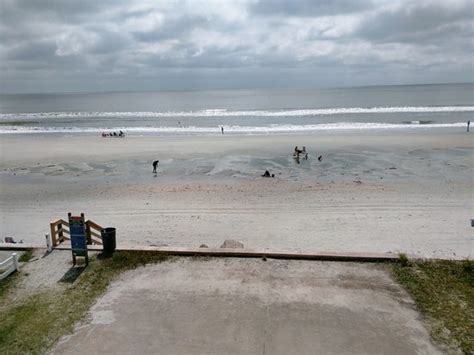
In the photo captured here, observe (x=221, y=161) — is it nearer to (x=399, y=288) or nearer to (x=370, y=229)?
(x=370, y=229)

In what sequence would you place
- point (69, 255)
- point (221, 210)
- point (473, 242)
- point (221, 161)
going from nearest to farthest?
point (69, 255) → point (473, 242) → point (221, 210) → point (221, 161)

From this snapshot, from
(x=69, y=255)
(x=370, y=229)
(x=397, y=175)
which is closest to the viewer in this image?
(x=69, y=255)

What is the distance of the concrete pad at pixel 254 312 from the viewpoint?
21.3 ft

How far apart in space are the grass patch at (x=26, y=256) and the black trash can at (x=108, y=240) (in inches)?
74.8

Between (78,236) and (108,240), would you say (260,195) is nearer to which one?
(108,240)

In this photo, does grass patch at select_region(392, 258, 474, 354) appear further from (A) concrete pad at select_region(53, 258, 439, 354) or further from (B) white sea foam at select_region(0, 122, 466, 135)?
(B) white sea foam at select_region(0, 122, 466, 135)

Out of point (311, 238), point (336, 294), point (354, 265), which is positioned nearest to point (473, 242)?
point (311, 238)

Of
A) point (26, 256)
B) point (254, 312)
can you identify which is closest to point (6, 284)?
point (26, 256)

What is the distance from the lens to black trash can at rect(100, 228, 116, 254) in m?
9.64

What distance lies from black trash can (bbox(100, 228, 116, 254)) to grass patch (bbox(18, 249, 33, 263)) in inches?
74.8

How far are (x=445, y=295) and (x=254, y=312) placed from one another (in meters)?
3.77

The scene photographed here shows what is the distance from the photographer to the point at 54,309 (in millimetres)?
7652

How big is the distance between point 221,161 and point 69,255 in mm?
18057

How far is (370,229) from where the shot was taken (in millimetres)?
13789
